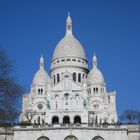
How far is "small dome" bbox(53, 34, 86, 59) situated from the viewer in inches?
5389

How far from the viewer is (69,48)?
13775 centimetres

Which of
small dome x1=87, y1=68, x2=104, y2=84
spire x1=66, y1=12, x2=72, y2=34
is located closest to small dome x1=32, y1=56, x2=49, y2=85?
small dome x1=87, y1=68, x2=104, y2=84

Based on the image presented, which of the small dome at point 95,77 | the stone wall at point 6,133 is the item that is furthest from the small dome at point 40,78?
the stone wall at point 6,133

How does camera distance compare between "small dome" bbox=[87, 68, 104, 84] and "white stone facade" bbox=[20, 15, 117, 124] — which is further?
"small dome" bbox=[87, 68, 104, 84]

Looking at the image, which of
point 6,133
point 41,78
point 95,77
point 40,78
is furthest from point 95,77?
point 6,133

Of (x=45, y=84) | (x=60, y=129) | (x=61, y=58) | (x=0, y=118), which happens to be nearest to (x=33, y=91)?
(x=45, y=84)

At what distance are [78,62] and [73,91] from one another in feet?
55.0

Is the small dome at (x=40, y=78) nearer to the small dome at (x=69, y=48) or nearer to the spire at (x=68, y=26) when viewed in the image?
the small dome at (x=69, y=48)

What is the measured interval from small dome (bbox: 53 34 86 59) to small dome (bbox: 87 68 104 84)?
8.30m

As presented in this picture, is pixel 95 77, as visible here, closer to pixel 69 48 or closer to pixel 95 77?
pixel 95 77

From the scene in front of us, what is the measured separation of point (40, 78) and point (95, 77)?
625 inches

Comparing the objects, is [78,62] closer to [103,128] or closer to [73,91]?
[73,91]

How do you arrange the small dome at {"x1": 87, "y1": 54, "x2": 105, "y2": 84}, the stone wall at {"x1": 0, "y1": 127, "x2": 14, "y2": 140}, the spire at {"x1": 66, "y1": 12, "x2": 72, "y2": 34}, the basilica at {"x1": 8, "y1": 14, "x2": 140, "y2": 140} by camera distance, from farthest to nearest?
1. the spire at {"x1": 66, "y1": 12, "x2": 72, "y2": 34}
2. the small dome at {"x1": 87, "y1": 54, "x2": 105, "y2": 84}
3. the basilica at {"x1": 8, "y1": 14, "x2": 140, "y2": 140}
4. the stone wall at {"x1": 0, "y1": 127, "x2": 14, "y2": 140}

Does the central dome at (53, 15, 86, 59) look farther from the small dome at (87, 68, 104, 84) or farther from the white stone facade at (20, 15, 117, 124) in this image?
the small dome at (87, 68, 104, 84)
